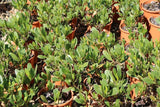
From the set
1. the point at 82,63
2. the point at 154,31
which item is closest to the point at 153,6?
the point at 154,31

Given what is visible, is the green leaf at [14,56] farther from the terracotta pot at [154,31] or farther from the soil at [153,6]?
the soil at [153,6]

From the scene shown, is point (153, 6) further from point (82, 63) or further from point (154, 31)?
point (82, 63)

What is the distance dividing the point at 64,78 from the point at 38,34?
785 millimetres

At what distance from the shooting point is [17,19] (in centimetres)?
296

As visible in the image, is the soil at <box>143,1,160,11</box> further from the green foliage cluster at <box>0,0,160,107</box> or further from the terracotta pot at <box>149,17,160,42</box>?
the terracotta pot at <box>149,17,160,42</box>

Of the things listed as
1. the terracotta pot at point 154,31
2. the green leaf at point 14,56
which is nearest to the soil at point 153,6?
the terracotta pot at point 154,31

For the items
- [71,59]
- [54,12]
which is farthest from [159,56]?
[54,12]

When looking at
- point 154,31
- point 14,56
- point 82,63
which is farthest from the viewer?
point 154,31

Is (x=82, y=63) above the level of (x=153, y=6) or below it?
below

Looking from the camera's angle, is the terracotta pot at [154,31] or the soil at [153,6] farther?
the soil at [153,6]

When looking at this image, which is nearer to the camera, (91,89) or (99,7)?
(91,89)

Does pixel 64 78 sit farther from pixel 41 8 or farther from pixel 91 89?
pixel 41 8

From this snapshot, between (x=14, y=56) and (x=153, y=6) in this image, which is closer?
(x=14, y=56)

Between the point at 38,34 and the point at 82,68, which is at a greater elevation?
the point at 38,34
